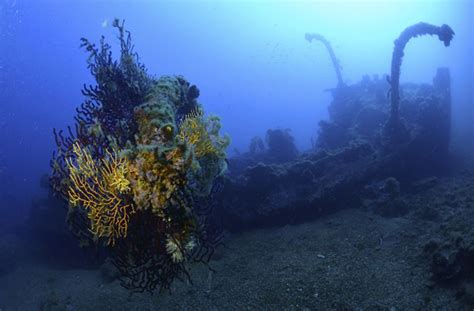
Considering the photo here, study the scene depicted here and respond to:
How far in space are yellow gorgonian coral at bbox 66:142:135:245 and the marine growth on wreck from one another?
2cm

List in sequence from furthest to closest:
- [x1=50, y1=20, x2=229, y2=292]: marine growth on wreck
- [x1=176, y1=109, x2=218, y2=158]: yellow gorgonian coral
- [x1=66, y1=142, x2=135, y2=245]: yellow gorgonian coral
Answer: [x1=176, y1=109, x2=218, y2=158]: yellow gorgonian coral, [x1=66, y1=142, x2=135, y2=245]: yellow gorgonian coral, [x1=50, y1=20, x2=229, y2=292]: marine growth on wreck

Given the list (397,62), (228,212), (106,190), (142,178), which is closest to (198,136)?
(142,178)

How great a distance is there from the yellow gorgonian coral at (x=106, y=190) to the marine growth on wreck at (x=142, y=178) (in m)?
0.02

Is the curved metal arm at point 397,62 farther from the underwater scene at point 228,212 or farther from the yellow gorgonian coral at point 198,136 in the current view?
the yellow gorgonian coral at point 198,136

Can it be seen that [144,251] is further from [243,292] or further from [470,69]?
[470,69]

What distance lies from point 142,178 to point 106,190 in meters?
0.77

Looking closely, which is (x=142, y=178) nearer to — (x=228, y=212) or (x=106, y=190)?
(x=106, y=190)

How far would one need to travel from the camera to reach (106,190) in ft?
16.1

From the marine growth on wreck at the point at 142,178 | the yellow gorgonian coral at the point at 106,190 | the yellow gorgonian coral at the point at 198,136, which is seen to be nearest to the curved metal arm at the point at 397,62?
the marine growth on wreck at the point at 142,178

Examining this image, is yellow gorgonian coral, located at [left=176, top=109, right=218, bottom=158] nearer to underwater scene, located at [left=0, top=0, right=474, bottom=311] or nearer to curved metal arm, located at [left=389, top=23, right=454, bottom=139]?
underwater scene, located at [left=0, top=0, right=474, bottom=311]

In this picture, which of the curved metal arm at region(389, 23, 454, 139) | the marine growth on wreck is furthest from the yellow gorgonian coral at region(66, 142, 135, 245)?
the curved metal arm at region(389, 23, 454, 139)

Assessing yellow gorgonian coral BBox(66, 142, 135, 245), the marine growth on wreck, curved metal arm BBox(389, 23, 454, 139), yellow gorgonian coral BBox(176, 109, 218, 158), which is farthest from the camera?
curved metal arm BBox(389, 23, 454, 139)

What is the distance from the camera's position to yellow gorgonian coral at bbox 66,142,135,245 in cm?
475

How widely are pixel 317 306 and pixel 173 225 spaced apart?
13.1 ft
